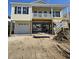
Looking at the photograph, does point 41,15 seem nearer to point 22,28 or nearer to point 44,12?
point 44,12

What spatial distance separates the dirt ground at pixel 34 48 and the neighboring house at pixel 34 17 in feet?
0.39

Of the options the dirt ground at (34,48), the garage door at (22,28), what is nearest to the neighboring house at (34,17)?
the garage door at (22,28)

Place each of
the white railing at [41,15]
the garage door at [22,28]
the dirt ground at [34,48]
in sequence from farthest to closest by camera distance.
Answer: the white railing at [41,15], the garage door at [22,28], the dirt ground at [34,48]

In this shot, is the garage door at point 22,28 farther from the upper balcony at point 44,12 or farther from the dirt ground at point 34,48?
the upper balcony at point 44,12

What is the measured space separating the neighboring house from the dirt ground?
0.12 metres

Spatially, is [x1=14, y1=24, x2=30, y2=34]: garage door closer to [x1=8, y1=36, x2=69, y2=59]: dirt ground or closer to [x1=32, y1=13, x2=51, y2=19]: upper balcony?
[x1=8, y1=36, x2=69, y2=59]: dirt ground

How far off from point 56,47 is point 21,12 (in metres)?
0.71

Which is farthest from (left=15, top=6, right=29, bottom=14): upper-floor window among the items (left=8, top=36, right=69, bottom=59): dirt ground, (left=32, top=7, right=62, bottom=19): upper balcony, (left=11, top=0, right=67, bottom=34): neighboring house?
(left=8, top=36, right=69, bottom=59): dirt ground

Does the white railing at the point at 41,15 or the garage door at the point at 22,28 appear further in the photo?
the white railing at the point at 41,15

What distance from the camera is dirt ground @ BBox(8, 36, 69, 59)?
61.3 inches

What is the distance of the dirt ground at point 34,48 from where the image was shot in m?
1.56

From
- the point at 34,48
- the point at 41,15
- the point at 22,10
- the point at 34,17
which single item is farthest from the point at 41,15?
the point at 34,48
